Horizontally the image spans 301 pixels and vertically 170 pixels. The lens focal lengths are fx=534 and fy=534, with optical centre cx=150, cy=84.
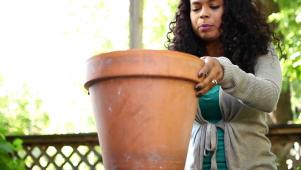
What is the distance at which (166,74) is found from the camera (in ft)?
3.72

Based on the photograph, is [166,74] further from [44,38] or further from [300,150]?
[44,38]

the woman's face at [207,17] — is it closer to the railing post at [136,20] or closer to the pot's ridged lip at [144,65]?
the railing post at [136,20]

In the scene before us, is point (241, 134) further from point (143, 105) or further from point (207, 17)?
point (143, 105)

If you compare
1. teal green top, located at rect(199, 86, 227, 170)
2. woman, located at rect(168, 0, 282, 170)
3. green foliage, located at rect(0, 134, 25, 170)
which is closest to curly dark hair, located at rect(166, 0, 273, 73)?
woman, located at rect(168, 0, 282, 170)

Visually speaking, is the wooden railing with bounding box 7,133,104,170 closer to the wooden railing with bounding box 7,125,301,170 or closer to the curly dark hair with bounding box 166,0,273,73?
the wooden railing with bounding box 7,125,301,170

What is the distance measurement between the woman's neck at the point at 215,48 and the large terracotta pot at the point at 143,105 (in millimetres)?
524

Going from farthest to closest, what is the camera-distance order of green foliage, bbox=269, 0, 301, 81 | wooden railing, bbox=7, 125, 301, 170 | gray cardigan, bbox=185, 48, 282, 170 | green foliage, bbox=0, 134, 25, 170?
green foliage, bbox=269, 0, 301, 81 < wooden railing, bbox=7, 125, 301, 170 < green foliage, bbox=0, 134, 25, 170 < gray cardigan, bbox=185, 48, 282, 170

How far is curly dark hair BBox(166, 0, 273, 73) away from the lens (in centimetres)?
159

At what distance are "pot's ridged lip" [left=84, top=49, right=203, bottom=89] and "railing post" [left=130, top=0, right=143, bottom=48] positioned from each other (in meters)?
0.72

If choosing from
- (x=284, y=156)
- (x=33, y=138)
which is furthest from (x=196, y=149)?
(x=33, y=138)

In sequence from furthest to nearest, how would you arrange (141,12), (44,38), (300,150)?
1. (44,38)
2. (300,150)
3. (141,12)

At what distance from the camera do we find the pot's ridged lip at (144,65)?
113 cm

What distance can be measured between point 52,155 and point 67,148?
168mm

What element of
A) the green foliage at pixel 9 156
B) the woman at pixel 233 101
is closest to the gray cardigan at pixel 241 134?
the woman at pixel 233 101
